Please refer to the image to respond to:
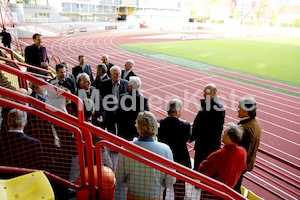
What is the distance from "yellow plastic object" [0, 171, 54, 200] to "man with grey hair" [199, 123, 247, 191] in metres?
1.78

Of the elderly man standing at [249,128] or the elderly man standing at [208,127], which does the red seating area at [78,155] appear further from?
the elderly man standing at [249,128]

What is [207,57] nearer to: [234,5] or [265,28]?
[265,28]

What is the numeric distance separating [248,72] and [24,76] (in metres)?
14.8

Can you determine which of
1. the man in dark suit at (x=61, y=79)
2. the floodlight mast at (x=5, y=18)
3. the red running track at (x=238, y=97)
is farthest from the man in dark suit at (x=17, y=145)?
the floodlight mast at (x=5, y=18)

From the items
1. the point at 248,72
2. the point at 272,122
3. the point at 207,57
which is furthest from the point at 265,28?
the point at 272,122

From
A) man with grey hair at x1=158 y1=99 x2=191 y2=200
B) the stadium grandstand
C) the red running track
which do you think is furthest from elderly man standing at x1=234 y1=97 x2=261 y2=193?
the red running track

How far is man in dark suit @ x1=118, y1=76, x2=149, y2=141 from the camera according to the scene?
13.9 ft

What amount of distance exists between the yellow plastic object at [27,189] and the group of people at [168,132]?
2.04ft

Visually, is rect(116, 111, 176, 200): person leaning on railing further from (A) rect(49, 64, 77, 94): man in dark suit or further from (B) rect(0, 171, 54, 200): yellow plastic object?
(A) rect(49, 64, 77, 94): man in dark suit

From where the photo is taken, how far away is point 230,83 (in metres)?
12.2

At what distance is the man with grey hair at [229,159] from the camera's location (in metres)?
2.63

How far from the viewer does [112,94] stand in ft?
16.4

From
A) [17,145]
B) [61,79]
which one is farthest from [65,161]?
[61,79]

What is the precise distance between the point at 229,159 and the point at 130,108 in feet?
6.97
